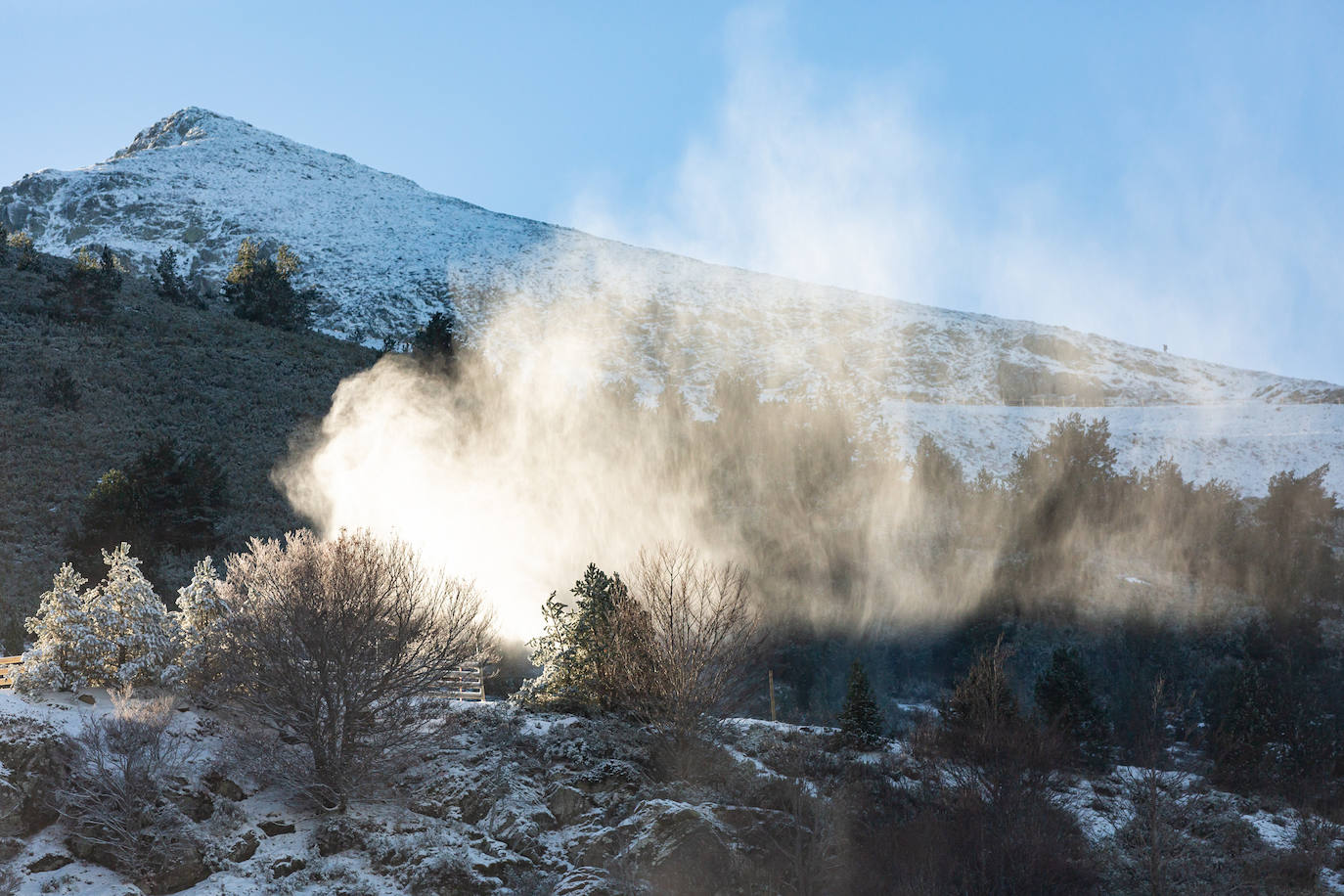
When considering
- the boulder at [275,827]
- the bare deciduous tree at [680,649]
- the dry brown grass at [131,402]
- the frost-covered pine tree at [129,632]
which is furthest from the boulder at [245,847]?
the dry brown grass at [131,402]

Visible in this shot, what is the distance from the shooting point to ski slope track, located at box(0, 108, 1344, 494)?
3629 inches

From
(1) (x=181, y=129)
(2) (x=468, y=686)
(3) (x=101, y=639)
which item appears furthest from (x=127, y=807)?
(1) (x=181, y=129)

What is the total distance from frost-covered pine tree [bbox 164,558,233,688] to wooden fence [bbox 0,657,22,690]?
3.38 m

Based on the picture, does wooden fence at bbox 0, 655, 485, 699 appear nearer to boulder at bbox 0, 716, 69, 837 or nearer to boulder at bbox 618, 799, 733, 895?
boulder at bbox 0, 716, 69, 837

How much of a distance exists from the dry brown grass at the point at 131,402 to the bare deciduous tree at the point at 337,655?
1282 centimetres

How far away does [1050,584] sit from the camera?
57719 mm

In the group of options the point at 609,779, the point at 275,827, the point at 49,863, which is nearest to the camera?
the point at 49,863

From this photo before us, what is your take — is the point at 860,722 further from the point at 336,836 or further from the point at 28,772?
the point at 28,772

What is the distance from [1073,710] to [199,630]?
30.0m

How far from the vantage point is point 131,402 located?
52.8 m

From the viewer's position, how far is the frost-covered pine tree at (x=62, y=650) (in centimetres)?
1916

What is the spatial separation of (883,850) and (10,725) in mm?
19792

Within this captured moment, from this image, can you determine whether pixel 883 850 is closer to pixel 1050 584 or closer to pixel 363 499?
pixel 363 499

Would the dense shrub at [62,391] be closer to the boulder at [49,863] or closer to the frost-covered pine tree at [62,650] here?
the frost-covered pine tree at [62,650]
